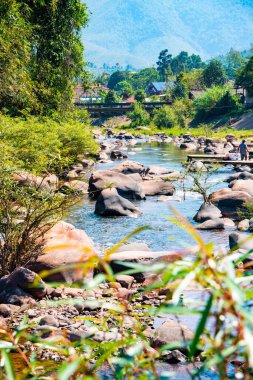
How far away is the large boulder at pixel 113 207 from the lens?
15.5 meters

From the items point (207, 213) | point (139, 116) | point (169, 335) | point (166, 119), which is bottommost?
point (207, 213)

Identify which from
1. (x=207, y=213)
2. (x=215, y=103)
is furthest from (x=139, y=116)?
(x=207, y=213)

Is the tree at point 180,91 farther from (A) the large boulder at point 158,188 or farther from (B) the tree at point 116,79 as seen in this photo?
(B) the tree at point 116,79

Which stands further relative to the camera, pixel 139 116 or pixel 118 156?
pixel 139 116

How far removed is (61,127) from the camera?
899 inches

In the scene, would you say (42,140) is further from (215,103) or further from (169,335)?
(215,103)

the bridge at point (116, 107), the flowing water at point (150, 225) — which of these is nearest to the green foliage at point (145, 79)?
the bridge at point (116, 107)

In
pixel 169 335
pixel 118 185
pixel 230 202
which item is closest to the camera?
pixel 169 335

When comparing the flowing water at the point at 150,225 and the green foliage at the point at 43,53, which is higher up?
the green foliage at the point at 43,53

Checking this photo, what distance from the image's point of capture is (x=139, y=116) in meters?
64.9

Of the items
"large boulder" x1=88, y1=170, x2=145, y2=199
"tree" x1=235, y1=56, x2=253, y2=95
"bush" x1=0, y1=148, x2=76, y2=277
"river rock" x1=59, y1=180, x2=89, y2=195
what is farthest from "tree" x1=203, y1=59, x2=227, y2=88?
"bush" x1=0, y1=148, x2=76, y2=277

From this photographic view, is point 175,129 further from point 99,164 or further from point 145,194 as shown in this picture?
point 145,194

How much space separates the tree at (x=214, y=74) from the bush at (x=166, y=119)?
16.9 m

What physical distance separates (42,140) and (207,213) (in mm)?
6943
